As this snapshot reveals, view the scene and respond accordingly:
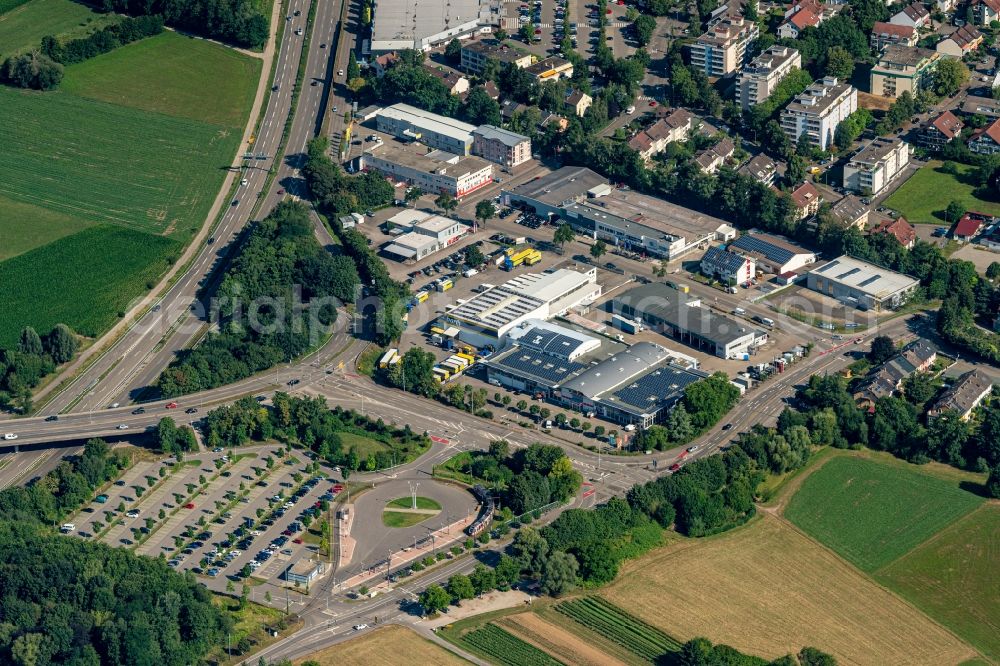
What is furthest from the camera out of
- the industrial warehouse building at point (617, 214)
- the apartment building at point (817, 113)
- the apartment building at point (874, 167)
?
the apartment building at point (817, 113)

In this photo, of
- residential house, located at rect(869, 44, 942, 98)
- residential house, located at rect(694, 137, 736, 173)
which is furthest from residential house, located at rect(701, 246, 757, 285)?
residential house, located at rect(869, 44, 942, 98)

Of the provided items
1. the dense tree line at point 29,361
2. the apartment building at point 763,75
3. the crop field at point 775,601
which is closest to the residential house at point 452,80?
the apartment building at point 763,75

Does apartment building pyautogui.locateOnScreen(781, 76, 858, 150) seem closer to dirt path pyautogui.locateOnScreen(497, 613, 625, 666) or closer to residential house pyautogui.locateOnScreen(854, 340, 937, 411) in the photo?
residential house pyautogui.locateOnScreen(854, 340, 937, 411)

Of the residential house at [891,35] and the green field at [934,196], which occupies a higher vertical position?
the residential house at [891,35]

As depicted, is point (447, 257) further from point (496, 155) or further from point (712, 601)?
point (712, 601)

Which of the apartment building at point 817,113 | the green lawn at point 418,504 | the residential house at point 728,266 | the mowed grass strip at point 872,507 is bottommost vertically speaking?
the green lawn at point 418,504

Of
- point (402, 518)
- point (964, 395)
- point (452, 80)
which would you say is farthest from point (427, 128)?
point (964, 395)

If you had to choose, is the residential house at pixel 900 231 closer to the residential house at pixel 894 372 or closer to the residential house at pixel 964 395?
the residential house at pixel 894 372

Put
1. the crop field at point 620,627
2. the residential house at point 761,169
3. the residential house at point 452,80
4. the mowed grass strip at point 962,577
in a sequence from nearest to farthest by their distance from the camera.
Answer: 1. the crop field at point 620,627
2. the mowed grass strip at point 962,577
3. the residential house at point 761,169
4. the residential house at point 452,80
